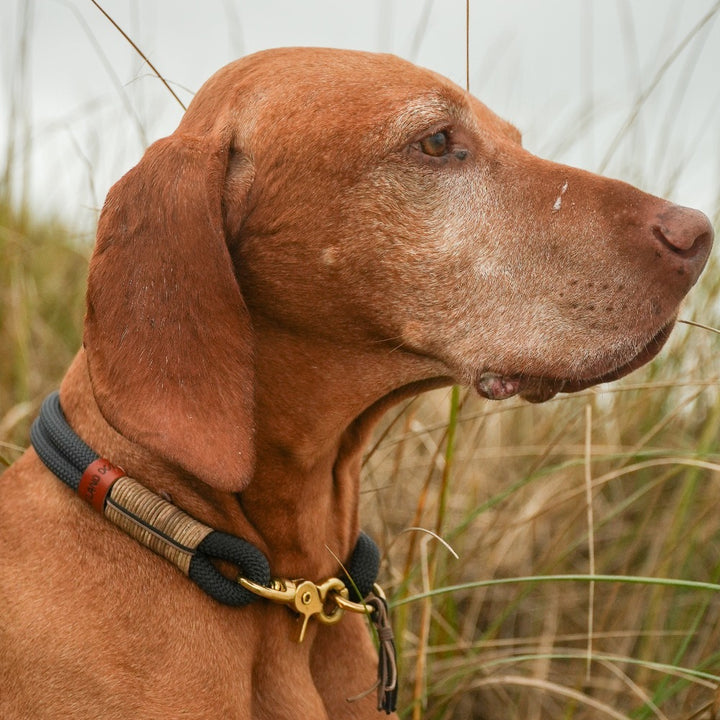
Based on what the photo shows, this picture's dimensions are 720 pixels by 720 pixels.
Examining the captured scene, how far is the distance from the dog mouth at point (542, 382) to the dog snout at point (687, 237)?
0.17m

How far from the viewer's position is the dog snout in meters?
2.33

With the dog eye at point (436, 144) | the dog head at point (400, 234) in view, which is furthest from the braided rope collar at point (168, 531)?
the dog eye at point (436, 144)

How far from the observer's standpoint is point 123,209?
7.64 feet

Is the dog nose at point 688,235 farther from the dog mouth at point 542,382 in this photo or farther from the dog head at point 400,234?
the dog mouth at point 542,382

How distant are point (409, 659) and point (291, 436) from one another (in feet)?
4.08

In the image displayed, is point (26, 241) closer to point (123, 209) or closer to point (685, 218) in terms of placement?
point (123, 209)

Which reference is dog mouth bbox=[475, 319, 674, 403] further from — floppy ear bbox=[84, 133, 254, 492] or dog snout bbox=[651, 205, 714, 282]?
floppy ear bbox=[84, 133, 254, 492]

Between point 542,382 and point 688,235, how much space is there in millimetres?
457

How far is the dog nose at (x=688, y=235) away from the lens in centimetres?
233

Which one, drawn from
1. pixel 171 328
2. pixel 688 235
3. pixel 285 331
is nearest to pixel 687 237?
pixel 688 235

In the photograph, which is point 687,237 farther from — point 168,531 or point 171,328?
point 168,531

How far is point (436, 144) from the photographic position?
8.42 feet

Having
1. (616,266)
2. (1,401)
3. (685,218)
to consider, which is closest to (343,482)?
(616,266)

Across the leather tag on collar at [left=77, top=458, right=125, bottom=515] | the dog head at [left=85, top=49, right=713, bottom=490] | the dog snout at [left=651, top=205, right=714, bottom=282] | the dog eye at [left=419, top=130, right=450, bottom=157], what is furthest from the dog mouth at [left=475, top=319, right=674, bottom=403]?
the leather tag on collar at [left=77, top=458, right=125, bottom=515]
